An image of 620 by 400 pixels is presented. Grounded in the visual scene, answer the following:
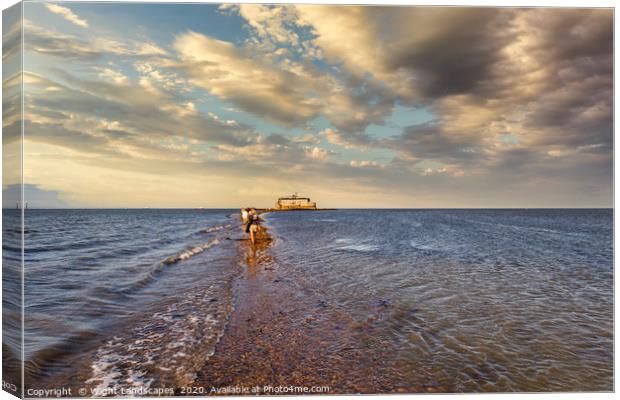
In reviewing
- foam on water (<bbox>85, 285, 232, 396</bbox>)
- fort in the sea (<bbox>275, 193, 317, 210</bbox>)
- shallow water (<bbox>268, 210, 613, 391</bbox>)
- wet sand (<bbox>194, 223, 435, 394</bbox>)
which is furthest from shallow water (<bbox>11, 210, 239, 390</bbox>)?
fort in the sea (<bbox>275, 193, 317, 210</bbox>)

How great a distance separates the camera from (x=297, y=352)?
5.76 metres

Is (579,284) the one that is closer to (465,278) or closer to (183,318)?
(465,278)

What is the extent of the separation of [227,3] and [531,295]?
11575 millimetres

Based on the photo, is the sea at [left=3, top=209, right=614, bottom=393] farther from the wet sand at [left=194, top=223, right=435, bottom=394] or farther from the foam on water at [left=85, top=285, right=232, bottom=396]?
the wet sand at [left=194, top=223, right=435, bottom=394]

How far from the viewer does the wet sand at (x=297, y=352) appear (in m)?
5.06

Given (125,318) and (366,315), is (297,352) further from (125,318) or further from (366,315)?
(125,318)

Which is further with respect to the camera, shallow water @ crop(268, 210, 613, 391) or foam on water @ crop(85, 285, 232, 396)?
shallow water @ crop(268, 210, 613, 391)

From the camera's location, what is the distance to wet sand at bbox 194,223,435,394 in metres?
5.06

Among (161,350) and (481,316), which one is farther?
(481,316)

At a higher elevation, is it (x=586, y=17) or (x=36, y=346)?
(x=586, y=17)

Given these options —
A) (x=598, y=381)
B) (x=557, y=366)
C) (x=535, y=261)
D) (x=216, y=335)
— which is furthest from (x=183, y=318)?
(x=535, y=261)

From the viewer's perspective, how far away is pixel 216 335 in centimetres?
654

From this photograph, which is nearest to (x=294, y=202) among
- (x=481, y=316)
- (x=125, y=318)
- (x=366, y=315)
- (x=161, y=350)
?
(x=125, y=318)

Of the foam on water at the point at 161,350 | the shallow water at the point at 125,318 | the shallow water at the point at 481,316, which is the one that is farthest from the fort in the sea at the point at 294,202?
the foam on water at the point at 161,350
